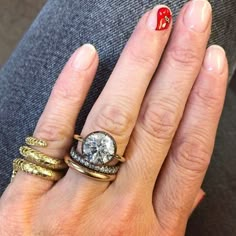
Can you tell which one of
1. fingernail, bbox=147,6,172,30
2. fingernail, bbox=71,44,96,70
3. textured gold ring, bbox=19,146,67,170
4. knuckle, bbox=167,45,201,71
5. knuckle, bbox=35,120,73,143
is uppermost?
fingernail, bbox=147,6,172,30

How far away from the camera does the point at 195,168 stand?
1.92ft

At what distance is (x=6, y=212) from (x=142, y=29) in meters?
0.28

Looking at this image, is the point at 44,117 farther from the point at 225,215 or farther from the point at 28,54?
the point at 225,215

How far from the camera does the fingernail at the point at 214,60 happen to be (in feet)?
1.86

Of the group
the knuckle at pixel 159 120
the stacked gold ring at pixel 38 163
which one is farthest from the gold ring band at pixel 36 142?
the knuckle at pixel 159 120

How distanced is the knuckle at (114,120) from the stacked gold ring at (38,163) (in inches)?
2.7

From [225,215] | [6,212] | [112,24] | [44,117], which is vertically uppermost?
[112,24]

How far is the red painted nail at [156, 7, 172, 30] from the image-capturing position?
532 mm

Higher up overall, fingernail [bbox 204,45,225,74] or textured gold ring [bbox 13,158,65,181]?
fingernail [bbox 204,45,225,74]

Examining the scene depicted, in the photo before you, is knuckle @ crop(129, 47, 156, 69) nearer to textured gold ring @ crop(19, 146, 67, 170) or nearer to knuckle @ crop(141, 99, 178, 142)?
knuckle @ crop(141, 99, 178, 142)

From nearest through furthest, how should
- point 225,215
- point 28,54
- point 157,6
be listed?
point 157,6
point 28,54
point 225,215

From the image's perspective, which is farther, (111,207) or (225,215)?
(225,215)

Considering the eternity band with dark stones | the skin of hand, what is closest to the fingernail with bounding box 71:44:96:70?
the skin of hand

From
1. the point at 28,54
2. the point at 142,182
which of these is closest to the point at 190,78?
the point at 142,182
